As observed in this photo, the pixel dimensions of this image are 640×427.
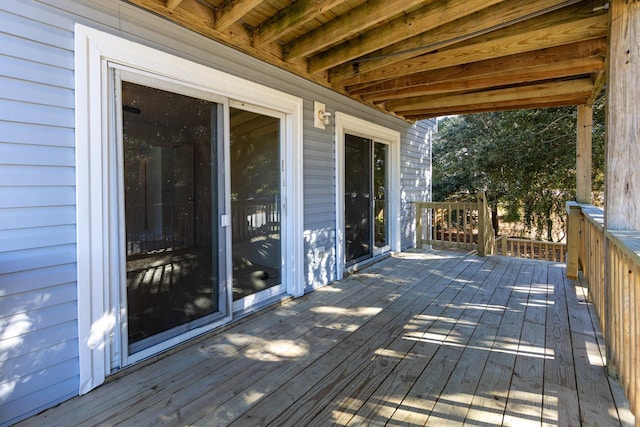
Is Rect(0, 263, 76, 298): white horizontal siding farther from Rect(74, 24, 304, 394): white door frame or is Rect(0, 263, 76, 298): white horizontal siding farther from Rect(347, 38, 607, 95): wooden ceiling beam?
Rect(347, 38, 607, 95): wooden ceiling beam

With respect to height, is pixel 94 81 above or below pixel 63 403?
above

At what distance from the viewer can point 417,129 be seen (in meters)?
6.77

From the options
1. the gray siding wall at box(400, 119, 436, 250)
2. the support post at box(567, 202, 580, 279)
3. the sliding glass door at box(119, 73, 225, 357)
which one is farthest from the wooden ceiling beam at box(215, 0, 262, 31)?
the support post at box(567, 202, 580, 279)

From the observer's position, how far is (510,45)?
2.98m

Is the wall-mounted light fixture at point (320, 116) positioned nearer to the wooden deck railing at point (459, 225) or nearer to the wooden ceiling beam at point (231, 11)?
the wooden ceiling beam at point (231, 11)

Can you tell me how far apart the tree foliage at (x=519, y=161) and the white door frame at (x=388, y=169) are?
5203 millimetres

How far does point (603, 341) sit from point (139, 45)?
4081 millimetres

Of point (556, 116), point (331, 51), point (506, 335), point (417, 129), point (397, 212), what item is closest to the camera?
point (506, 335)

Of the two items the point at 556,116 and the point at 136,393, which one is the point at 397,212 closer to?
the point at 136,393

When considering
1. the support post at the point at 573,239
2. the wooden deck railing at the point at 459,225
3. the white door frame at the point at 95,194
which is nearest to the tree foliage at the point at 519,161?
the wooden deck railing at the point at 459,225

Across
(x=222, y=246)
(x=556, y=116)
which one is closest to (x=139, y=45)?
(x=222, y=246)

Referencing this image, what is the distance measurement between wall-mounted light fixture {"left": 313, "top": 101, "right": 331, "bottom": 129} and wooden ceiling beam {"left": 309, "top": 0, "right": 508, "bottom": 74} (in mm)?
423

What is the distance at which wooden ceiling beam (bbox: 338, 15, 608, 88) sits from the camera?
2.66m

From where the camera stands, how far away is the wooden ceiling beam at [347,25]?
8.19ft
